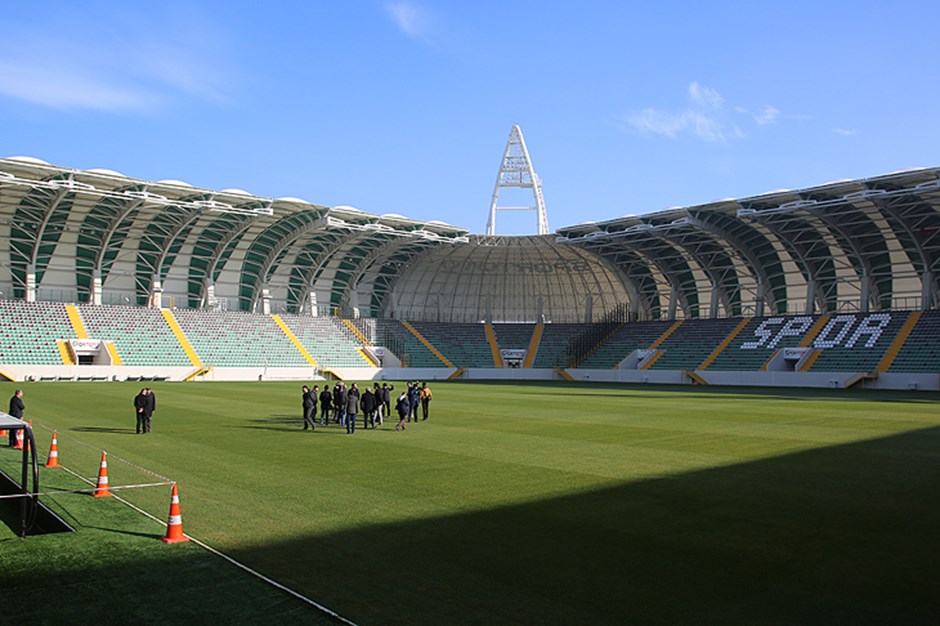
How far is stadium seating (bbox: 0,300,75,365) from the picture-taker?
54.0m

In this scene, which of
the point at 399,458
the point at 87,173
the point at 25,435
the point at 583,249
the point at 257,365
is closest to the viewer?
the point at 25,435

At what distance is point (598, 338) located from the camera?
3083 inches

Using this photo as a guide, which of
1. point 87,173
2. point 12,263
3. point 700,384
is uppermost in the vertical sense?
point 87,173

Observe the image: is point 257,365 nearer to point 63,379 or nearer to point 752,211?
point 63,379

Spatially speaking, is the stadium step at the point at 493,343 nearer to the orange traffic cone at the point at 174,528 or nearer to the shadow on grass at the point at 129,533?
the shadow on grass at the point at 129,533

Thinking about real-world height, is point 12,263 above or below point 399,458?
above

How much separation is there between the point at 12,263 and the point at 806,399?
188ft

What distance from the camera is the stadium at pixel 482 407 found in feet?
27.7

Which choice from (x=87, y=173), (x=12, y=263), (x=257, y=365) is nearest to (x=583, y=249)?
(x=257, y=365)

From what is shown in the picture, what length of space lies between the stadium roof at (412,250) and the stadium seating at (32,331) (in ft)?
6.83

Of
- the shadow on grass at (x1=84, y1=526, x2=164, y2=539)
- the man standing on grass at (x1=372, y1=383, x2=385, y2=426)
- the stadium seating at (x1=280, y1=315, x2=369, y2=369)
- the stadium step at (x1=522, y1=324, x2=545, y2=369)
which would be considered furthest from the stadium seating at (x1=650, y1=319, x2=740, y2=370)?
the shadow on grass at (x1=84, y1=526, x2=164, y2=539)

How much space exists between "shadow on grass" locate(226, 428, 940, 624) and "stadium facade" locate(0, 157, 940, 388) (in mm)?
41443

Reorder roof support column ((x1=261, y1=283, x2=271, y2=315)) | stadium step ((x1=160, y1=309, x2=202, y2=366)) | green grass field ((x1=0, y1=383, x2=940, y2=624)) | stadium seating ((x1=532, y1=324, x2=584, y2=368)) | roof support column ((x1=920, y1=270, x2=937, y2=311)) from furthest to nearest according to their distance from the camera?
stadium seating ((x1=532, y1=324, x2=584, y2=368)) < roof support column ((x1=261, y1=283, x2=271, y2=315)) < stadium step ((x1=160, y1=309, x2=202, y2=366)) < roof support column ((x1=920, y1=270, x2=937, y2=311)) < green grass field ((x1=0, y1=383, x2=940, y2=624))

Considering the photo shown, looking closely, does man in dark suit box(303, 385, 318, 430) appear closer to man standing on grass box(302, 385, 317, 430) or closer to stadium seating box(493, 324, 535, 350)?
man standing on grass box(302, 385, 317, 430)
